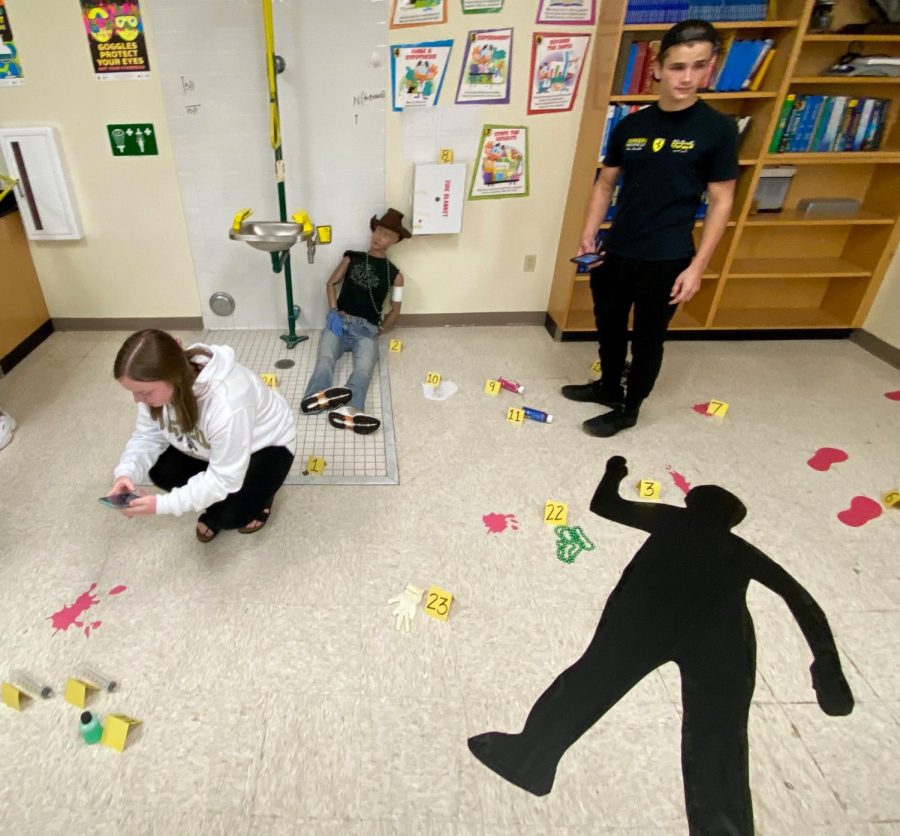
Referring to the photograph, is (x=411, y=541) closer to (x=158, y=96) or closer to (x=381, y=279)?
(x=381, y=279)

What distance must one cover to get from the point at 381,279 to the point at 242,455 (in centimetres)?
159

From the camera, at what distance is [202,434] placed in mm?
1370

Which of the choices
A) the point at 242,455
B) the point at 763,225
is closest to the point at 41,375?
the point at 242,455

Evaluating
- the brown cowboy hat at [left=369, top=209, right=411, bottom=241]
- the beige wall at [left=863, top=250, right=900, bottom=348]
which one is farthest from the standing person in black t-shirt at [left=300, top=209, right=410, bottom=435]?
the beige wall at [left=863, top=250, right=900, bottom=348]

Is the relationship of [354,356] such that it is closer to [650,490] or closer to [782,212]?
[650,490]

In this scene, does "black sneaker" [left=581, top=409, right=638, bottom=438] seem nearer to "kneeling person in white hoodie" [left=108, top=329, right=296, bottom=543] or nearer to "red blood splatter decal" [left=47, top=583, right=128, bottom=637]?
"kneeling person in white hoodie" [left=108, top=329, right=296, bottom=543]

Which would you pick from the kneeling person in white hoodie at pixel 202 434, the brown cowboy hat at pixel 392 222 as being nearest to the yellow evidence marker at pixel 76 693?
the kneeling person in white hoodie at pixel 202 434

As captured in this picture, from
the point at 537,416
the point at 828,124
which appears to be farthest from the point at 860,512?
the point at 828,124

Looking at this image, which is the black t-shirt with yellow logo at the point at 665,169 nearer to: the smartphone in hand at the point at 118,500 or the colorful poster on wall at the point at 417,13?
the colorful poster on wall at the point at 417,13

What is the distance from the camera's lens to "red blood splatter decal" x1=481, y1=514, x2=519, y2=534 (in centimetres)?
175

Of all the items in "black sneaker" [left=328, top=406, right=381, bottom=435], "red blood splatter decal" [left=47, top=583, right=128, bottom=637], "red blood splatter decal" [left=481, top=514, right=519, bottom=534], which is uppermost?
"black sneaker" [left=328, top=406, right=381, bottom=435]

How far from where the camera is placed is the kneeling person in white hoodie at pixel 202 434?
1.19m

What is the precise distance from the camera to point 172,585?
1526mm

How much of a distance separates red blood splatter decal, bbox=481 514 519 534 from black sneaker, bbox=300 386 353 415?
848 millimetres
